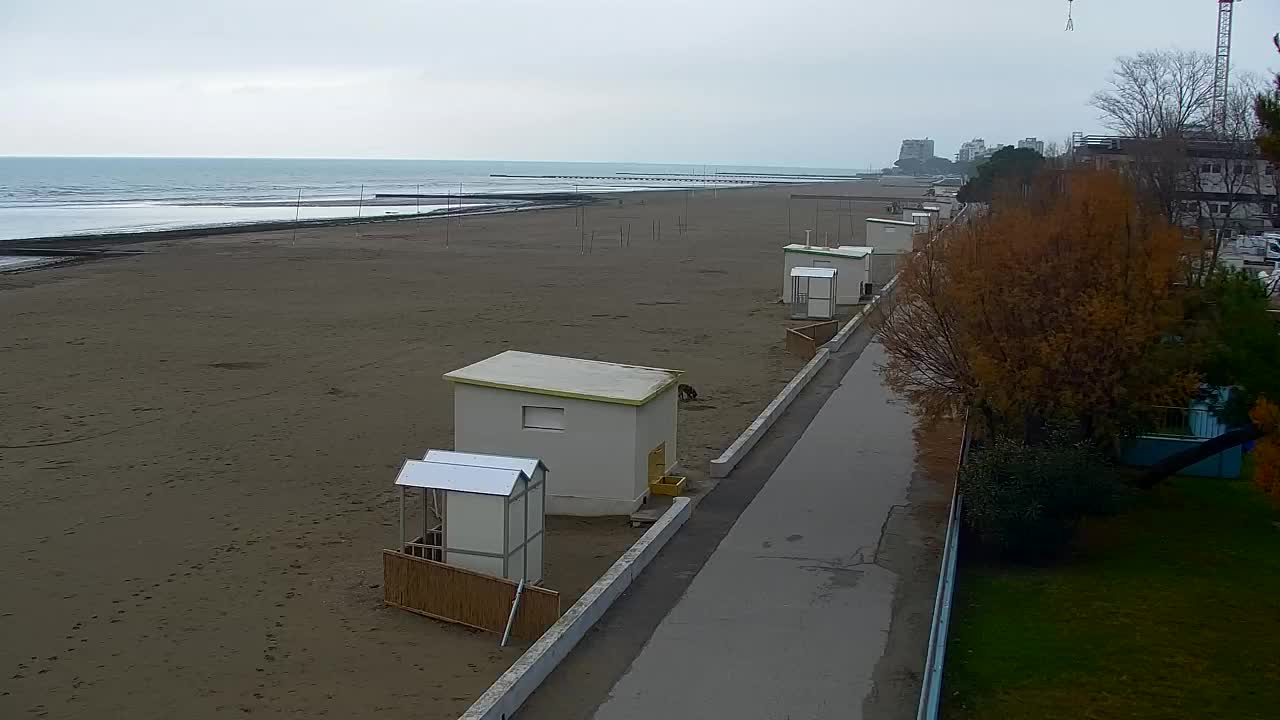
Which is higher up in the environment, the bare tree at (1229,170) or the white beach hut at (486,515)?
the bare tree at (1229,170)

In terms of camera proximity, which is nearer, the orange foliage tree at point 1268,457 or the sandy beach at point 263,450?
the orange foliage tree at point 1268,457

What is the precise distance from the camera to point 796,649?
1042cm

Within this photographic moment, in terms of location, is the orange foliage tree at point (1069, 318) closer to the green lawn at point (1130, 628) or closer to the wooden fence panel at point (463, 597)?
the green lawn at point (1130, 628)

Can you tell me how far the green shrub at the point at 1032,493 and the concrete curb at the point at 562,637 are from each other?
140 inches

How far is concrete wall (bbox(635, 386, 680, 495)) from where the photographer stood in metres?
14.8

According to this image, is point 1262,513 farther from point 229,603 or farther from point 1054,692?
point 229,603

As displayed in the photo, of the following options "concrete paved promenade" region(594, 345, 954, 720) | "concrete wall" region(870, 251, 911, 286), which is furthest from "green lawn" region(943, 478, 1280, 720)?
"concrete wall" region(870, 251, 911, 286)

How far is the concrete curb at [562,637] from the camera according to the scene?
351 inches

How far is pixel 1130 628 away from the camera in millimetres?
12219

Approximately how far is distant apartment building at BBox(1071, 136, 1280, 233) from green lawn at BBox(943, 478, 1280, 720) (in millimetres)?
22820

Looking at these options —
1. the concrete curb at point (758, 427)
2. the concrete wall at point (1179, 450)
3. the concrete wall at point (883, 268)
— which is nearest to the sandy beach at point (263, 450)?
the concrete curb at point (758, 427)

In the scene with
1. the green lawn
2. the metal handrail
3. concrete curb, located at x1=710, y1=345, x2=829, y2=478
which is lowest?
the green lawn

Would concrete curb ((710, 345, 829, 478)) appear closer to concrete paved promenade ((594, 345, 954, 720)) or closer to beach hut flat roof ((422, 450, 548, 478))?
concrete paved promenade ((594, 345, 954, 720))

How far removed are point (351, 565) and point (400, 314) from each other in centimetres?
2178
